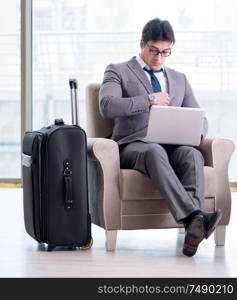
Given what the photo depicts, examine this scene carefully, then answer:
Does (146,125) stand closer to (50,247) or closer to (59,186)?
(59,186)

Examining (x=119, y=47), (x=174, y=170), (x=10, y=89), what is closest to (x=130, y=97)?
(x=174, y=170)

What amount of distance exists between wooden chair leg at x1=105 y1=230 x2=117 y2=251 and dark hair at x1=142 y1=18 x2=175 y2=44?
3.26ft

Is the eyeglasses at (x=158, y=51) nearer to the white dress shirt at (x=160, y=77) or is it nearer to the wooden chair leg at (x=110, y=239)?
the white dress shirt at (x=160, y=77)

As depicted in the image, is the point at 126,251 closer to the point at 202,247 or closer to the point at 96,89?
the point at 202,247

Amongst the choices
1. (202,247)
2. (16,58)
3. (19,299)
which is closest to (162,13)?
(16,58)

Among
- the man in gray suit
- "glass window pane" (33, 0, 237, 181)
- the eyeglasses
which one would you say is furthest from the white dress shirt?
"glass window pane" (33, 0, 237, 181)

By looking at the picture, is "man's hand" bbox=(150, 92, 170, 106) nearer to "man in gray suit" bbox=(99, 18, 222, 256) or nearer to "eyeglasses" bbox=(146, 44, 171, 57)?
"man in gray suit" bbox=(99, 18, 222, 256)

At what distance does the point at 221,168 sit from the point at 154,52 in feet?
2.21

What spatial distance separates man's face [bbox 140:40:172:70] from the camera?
3.65 metres

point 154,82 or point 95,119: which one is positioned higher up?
point 154,82

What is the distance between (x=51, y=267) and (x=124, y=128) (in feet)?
3.20

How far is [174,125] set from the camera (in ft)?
11.2

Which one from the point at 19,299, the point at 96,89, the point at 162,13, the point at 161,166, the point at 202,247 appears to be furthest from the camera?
the point at 162,13

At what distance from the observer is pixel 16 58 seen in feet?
21.8
